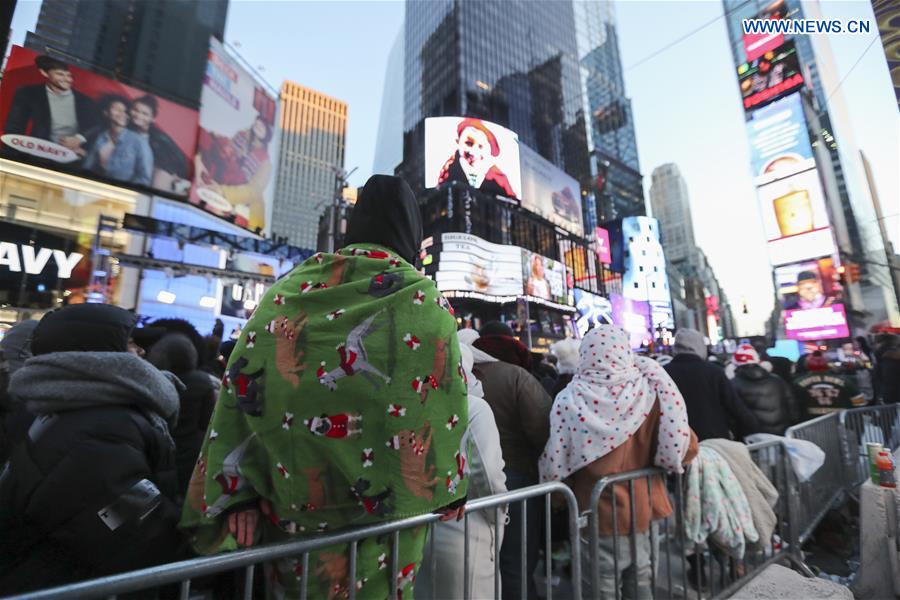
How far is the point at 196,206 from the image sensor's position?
24719mm

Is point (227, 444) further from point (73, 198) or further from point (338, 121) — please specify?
point (338, 121)

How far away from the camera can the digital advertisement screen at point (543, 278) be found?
41125 mm

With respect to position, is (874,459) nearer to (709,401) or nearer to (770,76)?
(709,401)

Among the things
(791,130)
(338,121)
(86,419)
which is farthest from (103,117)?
(338,121)

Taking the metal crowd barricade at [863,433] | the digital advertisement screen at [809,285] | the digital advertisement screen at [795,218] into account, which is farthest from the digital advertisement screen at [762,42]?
the metal crowd barricade at [863,433]

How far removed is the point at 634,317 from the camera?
51.2m

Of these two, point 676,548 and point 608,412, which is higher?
point 608,412

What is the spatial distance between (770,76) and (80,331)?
169 ft

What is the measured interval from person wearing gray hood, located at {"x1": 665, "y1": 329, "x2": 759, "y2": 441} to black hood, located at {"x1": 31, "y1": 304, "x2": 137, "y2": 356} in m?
4.32

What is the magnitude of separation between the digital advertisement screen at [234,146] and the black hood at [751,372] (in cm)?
2759

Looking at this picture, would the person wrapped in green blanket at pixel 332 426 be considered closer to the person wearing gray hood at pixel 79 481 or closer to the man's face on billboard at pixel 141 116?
the person wearing gray hood at pixel 79 481

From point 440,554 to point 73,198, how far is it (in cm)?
2695

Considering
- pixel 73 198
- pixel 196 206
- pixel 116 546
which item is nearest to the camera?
pixel 116 546

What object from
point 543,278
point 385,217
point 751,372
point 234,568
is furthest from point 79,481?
point 543,278
